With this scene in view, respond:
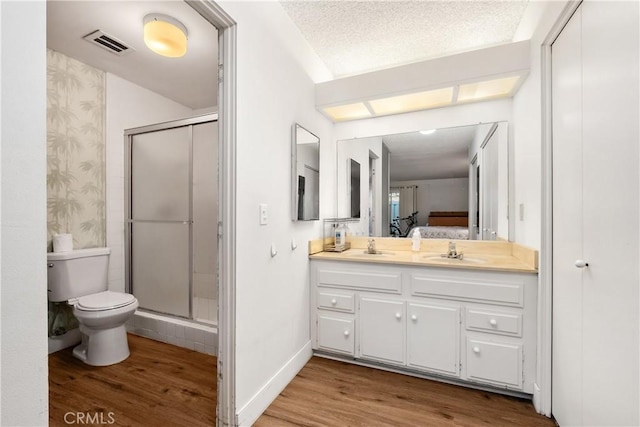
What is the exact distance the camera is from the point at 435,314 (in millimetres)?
1905

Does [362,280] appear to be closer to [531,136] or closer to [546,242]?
[546,242]

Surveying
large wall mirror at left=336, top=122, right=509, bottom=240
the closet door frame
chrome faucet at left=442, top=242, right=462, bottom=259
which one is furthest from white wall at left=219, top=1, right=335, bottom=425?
the closet door frame

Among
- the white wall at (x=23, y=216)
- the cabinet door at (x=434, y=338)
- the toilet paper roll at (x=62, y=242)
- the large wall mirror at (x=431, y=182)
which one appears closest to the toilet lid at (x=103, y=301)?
the toilet paper roll at (x=62, y=242)

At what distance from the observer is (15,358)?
0.65 meters

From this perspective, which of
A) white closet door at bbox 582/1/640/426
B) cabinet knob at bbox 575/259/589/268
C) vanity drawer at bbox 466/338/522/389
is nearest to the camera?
white closet door at bbox 582/1/640/426

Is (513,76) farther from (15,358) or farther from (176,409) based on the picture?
(176,409)

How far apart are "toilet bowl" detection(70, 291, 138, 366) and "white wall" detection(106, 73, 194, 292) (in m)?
0.53

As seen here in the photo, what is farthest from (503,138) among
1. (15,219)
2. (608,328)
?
(15,219)

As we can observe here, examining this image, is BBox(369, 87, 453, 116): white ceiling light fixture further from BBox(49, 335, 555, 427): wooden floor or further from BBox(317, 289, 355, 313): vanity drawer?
BBox(49, 335, 555, 427): wooden floor

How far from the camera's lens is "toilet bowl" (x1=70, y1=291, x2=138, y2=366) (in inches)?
81.6

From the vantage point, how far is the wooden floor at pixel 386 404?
1576mm

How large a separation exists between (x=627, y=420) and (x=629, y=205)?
2.35 ft

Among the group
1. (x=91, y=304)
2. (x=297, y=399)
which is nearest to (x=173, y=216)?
(x=91, y=304)

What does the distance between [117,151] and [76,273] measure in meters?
1.19
